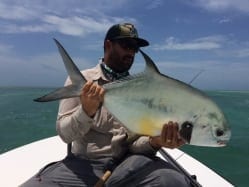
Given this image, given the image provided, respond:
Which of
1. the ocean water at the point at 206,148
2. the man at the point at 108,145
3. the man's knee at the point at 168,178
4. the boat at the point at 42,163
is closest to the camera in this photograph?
the man's knee at the point at 168,178

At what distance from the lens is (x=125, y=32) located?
3480 millimetres

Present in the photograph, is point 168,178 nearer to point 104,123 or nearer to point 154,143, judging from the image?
point 154,143

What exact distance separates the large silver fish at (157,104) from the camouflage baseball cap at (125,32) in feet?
2.60

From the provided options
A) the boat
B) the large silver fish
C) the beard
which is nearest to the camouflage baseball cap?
the beard

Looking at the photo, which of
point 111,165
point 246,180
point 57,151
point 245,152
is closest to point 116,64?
point 111,165

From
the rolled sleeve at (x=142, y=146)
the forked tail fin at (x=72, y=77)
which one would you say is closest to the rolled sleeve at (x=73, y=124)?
the forked tail fin at (x=72, y=77)

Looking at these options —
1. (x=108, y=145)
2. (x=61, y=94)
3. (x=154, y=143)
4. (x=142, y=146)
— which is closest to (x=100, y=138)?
(x=108, y=145)

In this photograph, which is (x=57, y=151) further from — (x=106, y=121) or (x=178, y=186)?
(x=178, y=186)

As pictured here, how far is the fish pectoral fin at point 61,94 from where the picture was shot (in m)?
2.54

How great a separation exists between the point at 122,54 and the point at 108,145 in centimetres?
77

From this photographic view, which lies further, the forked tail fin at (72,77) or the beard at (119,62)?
the beard at (119,62)

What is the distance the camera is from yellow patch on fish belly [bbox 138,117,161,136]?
2.65m

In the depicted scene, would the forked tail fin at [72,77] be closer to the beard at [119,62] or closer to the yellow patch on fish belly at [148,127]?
the yellow patch on fish belly at [148,127]

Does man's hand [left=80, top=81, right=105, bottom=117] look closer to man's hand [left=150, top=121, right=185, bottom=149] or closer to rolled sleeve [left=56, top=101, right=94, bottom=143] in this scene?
rolled sleeve [left=56, top=101, right=94, bottom=143]
